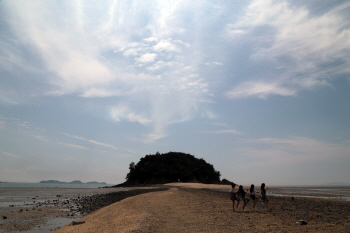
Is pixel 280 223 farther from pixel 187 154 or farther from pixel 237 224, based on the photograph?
pixel 187 154

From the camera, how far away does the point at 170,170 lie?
7594cm

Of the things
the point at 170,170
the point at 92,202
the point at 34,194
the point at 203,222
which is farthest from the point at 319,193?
the point at 34,194

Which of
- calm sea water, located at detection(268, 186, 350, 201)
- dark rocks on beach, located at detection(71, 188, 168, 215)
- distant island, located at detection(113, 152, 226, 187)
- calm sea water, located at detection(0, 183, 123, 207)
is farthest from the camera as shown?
distant island, located at detection(113, 152, 226, 187)

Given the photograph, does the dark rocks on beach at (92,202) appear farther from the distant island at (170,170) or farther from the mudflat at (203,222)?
the distant island at (170,170)

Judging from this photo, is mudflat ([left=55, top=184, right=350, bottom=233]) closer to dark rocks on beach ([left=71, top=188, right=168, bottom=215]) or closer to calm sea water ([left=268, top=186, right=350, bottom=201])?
dark rocks on beach ([left=71, top=188, right=168, bottom=215])

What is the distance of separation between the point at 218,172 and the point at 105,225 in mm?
77200

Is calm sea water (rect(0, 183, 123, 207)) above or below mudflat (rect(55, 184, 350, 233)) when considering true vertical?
below

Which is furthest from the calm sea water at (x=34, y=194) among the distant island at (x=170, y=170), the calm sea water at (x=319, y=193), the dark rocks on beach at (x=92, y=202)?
the calm sea water at (x=319, y=193)

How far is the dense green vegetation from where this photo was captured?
73.9 metres

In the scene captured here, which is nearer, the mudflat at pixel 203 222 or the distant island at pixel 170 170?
the mudflat at pixel 203 222

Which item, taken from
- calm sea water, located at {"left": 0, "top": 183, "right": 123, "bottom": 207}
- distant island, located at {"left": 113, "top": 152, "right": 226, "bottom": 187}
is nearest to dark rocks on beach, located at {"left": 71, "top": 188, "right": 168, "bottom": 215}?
calm sea water, located at {"left": 0, "top": 183, "right": 123, "bottom": 207}

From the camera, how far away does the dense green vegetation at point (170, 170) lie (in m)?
73.9

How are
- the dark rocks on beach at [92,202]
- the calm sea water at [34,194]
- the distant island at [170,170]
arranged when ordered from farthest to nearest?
the distant island at [170,170] → the calm sea water at [34,194] → the dark rocks on beach at [92,202]

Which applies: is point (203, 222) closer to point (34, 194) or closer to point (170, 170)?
point (34, 194)
